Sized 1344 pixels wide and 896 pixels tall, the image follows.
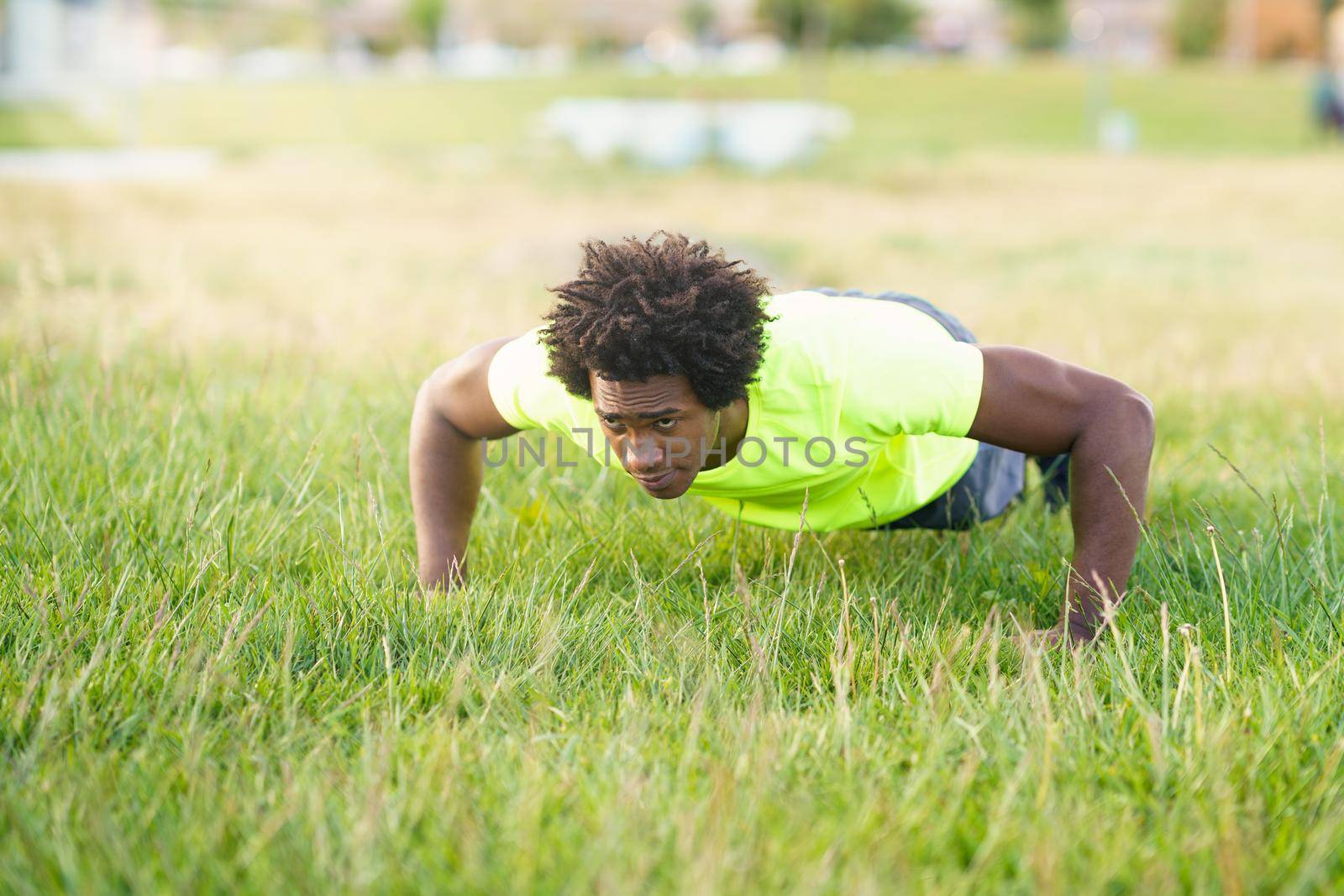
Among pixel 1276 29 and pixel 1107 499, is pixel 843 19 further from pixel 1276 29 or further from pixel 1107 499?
pixel 1107 499

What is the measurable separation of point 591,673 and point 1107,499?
3.76 ft

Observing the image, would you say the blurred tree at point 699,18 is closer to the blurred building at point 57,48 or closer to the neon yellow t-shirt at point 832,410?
the blurred building at point 57,48

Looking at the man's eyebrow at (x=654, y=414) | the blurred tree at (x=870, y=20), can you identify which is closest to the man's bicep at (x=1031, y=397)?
the man's eyebrow at (x=654, y=414)

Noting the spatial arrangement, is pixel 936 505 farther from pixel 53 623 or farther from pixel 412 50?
pixel 412 50

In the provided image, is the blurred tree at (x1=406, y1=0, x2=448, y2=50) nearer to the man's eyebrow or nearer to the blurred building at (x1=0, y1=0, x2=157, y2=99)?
the blurred building at (x1=0, y1=0, x2=157, y2=99)

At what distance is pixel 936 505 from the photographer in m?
Result: 3.25

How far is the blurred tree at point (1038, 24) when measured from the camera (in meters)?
60.9

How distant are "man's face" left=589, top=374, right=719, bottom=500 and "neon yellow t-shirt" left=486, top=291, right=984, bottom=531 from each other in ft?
0.51

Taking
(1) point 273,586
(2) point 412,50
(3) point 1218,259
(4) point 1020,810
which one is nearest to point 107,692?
(1) point 273,586

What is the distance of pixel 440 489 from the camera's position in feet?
9.89

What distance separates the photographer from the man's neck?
2732 millimetres

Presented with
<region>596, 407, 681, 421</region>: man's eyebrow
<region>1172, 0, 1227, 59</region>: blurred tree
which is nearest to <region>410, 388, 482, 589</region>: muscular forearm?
<region>596, 407, 681, 421</region>: man's eyebrow

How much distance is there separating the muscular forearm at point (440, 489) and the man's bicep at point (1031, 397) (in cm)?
121

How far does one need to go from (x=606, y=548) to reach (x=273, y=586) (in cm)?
80
